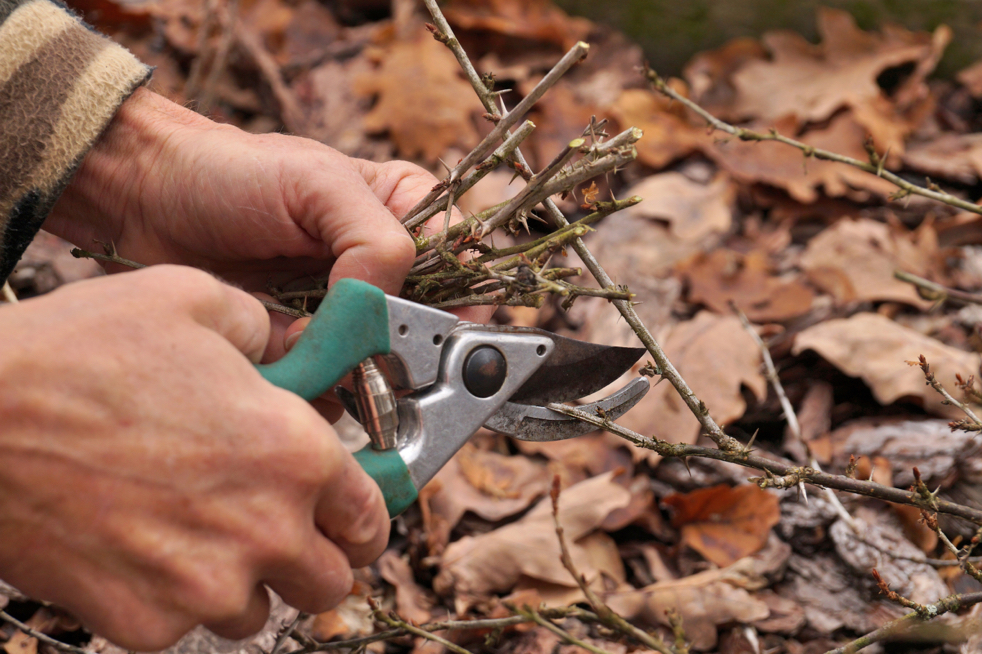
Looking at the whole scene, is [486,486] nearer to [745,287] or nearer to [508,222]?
[508,222]

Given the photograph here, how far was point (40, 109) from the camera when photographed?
166 cm

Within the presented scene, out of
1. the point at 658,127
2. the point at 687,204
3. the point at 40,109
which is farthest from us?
the point at 658,127

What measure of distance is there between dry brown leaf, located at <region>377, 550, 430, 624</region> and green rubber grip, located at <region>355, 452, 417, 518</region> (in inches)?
30.8

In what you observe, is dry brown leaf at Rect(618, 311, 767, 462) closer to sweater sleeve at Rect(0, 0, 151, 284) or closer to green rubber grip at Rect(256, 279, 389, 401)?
green rubber grip at Rect(256, 279, 389, 401)

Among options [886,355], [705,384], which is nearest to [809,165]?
[886,355]

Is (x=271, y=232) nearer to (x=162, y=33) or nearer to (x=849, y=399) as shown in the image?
(x=849, y=399)

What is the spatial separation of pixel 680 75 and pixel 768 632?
3234 mm

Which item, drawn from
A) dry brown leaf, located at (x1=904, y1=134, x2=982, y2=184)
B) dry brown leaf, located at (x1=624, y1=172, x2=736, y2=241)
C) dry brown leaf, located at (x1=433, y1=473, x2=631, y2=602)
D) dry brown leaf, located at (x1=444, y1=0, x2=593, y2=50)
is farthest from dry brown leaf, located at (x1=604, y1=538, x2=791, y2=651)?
dry brown leaf, located at (x1=444, y1=0, x2=593, y2=50)

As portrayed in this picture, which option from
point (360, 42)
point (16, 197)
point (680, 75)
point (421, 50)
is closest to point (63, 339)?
point (16, 197)

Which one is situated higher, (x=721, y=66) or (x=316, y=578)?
(x=721, y=66)

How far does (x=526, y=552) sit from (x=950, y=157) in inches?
111

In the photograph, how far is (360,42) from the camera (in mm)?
4082

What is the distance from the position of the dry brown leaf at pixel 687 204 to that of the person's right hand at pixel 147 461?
2446 millimetres

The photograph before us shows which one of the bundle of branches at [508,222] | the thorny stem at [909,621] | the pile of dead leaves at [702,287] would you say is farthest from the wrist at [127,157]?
the thorny stem at [909,621]
